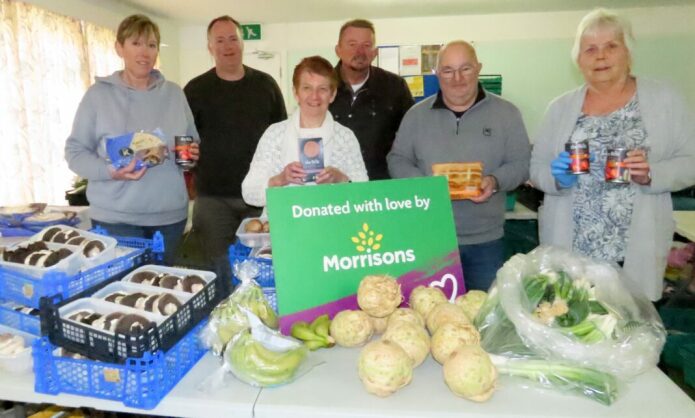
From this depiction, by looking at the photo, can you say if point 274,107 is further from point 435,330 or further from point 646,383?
point 646,383

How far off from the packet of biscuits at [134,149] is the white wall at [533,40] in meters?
5.38

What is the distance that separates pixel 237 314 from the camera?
138cm

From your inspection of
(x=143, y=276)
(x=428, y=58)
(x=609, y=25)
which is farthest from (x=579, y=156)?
(x=428, y=58)

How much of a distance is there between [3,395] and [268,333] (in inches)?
25.8

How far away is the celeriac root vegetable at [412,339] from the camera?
1.27 meters

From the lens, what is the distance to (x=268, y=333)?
1325mm

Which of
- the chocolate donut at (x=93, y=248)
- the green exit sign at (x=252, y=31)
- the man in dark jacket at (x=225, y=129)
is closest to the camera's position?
the chocolate donut at (x=93, y=248)

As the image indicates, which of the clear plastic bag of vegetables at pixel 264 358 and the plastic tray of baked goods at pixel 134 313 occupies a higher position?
the plastic tray of baked goods at pixel 134 313

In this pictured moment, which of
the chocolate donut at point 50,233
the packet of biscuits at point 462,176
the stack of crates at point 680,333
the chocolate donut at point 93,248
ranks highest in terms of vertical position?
the packet of biscuits at point 462,176

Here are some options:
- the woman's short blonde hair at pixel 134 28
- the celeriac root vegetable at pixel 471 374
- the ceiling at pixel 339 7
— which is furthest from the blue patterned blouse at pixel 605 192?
the ceiling at pixel 339 7

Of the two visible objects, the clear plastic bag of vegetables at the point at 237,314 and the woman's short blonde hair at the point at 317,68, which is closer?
the clear plastic bag of vegetables at the point at 237,314

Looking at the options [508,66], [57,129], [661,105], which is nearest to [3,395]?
[661,105]

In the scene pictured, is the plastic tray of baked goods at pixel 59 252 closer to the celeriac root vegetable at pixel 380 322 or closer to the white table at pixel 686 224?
the celeriac root vegetable at pixel 380 322

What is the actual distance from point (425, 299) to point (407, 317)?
0.15 metres
